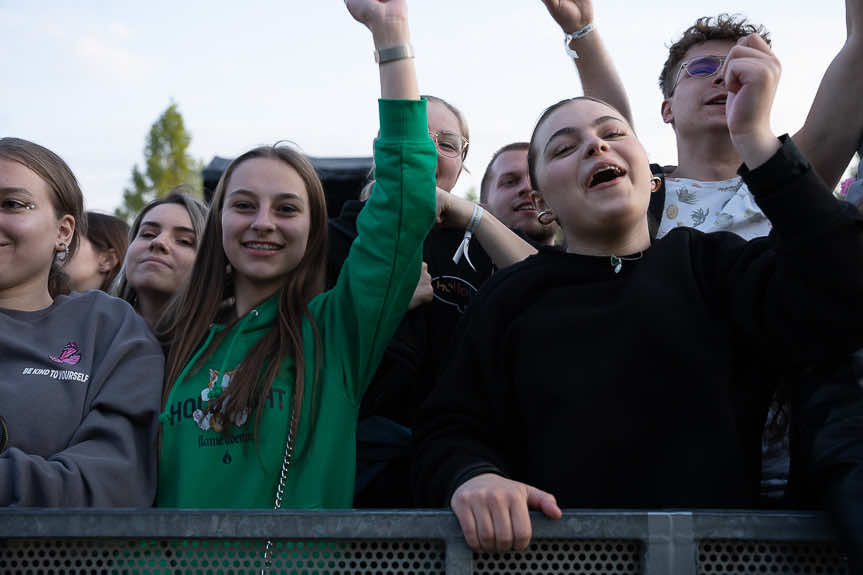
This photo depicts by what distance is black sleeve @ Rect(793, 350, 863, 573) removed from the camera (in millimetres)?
1241

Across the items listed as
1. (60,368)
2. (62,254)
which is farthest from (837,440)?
(62,254)

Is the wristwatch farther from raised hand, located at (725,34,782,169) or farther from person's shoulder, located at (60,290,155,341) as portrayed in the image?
person's shoulder, located at (60,290,155,341)

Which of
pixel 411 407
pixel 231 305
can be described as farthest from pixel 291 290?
pixel 411 407

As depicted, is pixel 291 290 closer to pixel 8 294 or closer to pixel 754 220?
pixel 8 294

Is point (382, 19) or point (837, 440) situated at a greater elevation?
point (382, 19)

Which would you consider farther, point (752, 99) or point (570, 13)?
point (570, 13)

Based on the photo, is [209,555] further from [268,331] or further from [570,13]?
[570,13]

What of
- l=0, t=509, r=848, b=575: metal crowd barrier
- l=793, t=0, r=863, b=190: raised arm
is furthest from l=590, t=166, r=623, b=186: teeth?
l=0, t=509, r=848, b=575: metal crowd barrier

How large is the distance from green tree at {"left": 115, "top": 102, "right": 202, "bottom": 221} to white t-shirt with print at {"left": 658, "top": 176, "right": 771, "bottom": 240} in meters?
31.5

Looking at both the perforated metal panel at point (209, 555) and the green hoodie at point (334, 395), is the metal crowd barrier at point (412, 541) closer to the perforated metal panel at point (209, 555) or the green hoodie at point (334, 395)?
the perforated metal panel at point (209, 555)

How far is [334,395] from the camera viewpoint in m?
2.18

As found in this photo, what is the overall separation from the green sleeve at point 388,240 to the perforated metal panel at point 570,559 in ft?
3.19

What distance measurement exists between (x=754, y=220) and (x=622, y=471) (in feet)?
4.00

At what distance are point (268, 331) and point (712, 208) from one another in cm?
144
